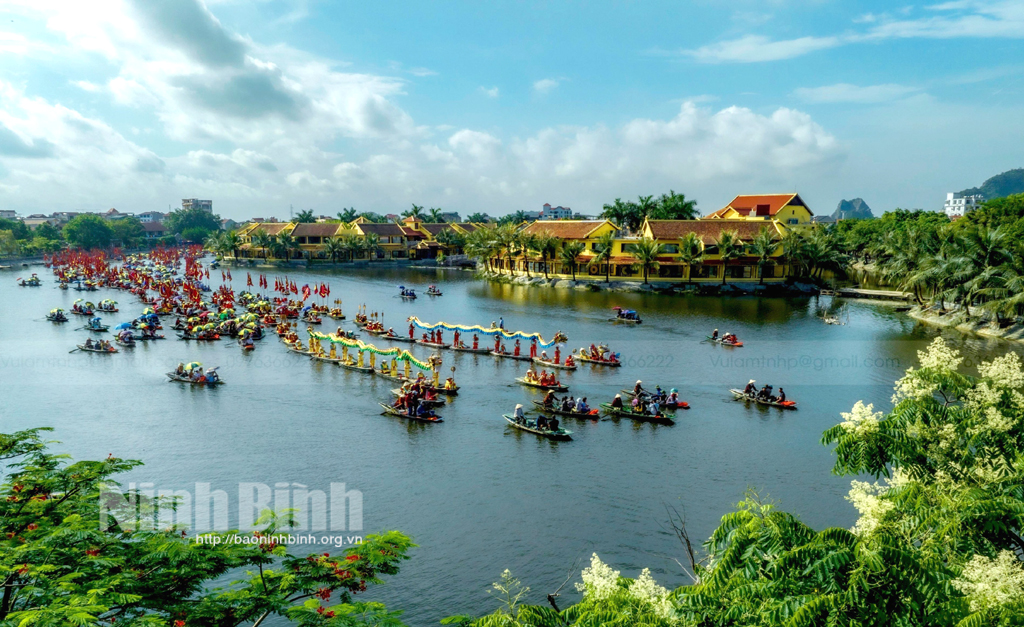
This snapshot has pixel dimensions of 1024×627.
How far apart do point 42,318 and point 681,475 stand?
6640 cm

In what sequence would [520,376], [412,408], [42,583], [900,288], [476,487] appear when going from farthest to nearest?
[900,288] < [520,376] < [412,408] < [476,487] < [42,583]

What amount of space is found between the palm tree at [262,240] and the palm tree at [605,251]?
7124 cm

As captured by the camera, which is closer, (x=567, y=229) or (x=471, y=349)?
(x=471, y=349)

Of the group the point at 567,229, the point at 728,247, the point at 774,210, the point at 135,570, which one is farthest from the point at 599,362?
the point at 774,210

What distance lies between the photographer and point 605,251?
79125 millimetres

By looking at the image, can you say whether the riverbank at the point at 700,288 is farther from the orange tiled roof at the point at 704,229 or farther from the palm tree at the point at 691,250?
the orange tiled roof at the point at 704,229

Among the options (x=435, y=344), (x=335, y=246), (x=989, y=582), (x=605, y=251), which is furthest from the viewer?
(x=335, y=246)

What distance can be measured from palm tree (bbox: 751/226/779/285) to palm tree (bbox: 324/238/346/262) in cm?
7730

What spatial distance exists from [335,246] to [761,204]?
3190 inches

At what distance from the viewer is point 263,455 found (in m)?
26.7

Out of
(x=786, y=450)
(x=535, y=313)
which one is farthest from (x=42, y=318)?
(x=786, y=450)

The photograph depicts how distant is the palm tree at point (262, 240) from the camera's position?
12144 cm

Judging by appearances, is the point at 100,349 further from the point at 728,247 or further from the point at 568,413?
the point at 728,247

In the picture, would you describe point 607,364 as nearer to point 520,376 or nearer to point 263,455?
point 520,376
